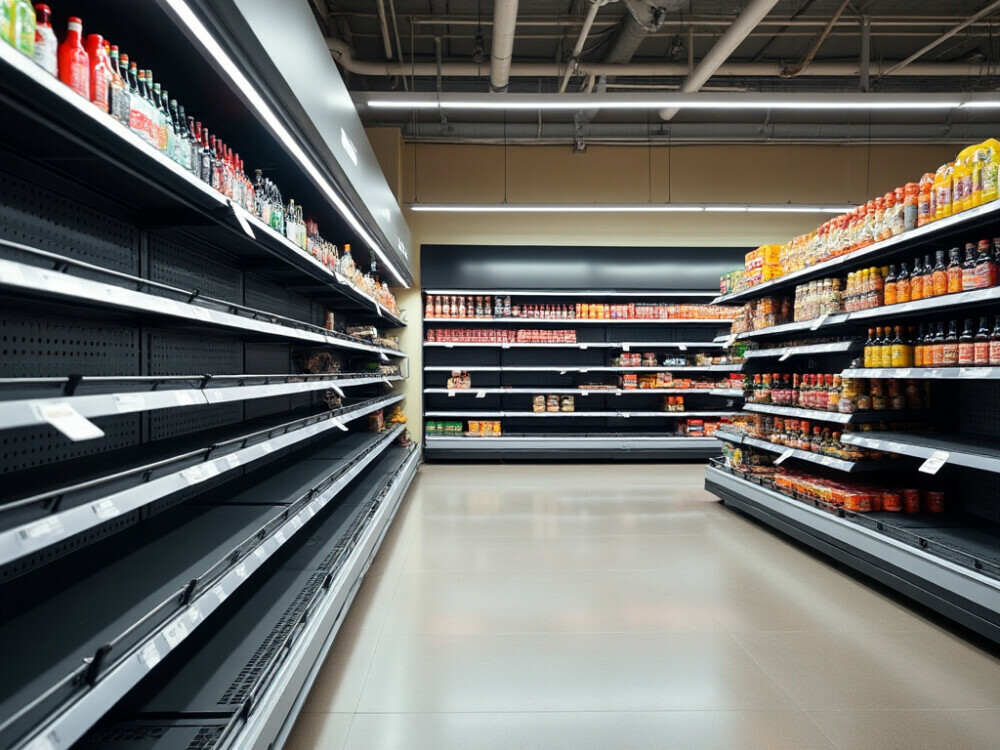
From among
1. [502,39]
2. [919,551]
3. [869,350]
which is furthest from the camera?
[502,39]

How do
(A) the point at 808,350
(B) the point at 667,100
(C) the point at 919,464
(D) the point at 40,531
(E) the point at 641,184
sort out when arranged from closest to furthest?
(D) the point at 40,531 → (C) the point at 919,464 → (A) the point at 808,350 → (B) the point at 667,100 → (E) the point at 641,184

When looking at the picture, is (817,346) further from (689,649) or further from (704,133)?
(704,133)

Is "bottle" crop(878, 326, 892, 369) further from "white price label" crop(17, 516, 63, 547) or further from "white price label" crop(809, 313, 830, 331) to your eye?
"white price label" crop(17, 516, 63, 547)

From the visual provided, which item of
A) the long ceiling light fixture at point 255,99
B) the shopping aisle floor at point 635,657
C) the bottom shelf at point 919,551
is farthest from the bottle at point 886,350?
the long ceiling light fixture at point 255,99

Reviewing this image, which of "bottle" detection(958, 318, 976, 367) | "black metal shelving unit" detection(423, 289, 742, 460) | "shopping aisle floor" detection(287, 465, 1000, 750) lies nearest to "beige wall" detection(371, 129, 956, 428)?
"black metal shelving unit" detection(423, 289, 742, 460)

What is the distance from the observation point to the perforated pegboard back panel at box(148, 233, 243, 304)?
248cm

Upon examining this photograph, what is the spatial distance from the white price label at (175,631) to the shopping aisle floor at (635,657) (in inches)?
28.9

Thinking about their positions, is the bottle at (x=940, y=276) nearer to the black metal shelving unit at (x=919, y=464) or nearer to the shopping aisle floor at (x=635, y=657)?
the black metal shelving unit at (x=919, y=464)

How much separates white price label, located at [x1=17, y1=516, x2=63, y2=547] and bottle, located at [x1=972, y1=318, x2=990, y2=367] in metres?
3.41

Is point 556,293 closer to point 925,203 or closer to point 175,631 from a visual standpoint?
point 925,203

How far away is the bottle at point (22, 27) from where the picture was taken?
45.7 inches

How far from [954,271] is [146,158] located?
3370mm

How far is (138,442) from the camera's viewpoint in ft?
7.60

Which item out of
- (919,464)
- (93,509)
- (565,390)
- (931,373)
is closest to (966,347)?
(931,373)
